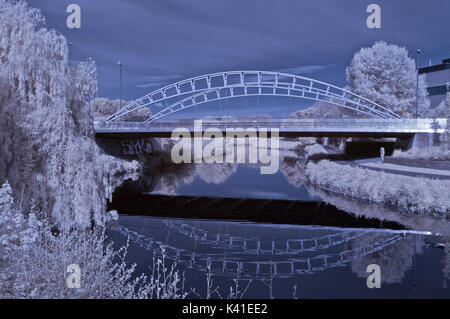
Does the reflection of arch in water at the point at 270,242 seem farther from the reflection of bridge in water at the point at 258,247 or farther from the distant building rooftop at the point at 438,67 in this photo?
Result: the distant building rooftop at the point at 438,67

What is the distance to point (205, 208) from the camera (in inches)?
1150

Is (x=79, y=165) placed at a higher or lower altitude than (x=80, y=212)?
higher

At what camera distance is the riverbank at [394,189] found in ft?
77.0

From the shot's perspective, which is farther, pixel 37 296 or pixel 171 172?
pixel 171 172

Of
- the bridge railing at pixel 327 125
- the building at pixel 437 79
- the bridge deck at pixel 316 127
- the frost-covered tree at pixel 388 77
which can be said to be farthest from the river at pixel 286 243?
the building at pixel 437 79

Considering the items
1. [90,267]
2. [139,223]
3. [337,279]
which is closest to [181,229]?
[139,223]

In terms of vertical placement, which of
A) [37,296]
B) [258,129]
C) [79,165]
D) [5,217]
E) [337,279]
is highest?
[258,129]

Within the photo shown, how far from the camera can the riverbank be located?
2347cm

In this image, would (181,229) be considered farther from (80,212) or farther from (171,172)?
(171,172)

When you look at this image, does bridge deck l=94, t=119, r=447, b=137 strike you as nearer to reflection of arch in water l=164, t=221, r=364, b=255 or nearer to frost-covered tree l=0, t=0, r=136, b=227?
reflection of arch in water l=164, t=221, r=364, b=255

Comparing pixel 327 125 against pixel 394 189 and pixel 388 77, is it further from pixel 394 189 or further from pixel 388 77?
pixel 388 77
